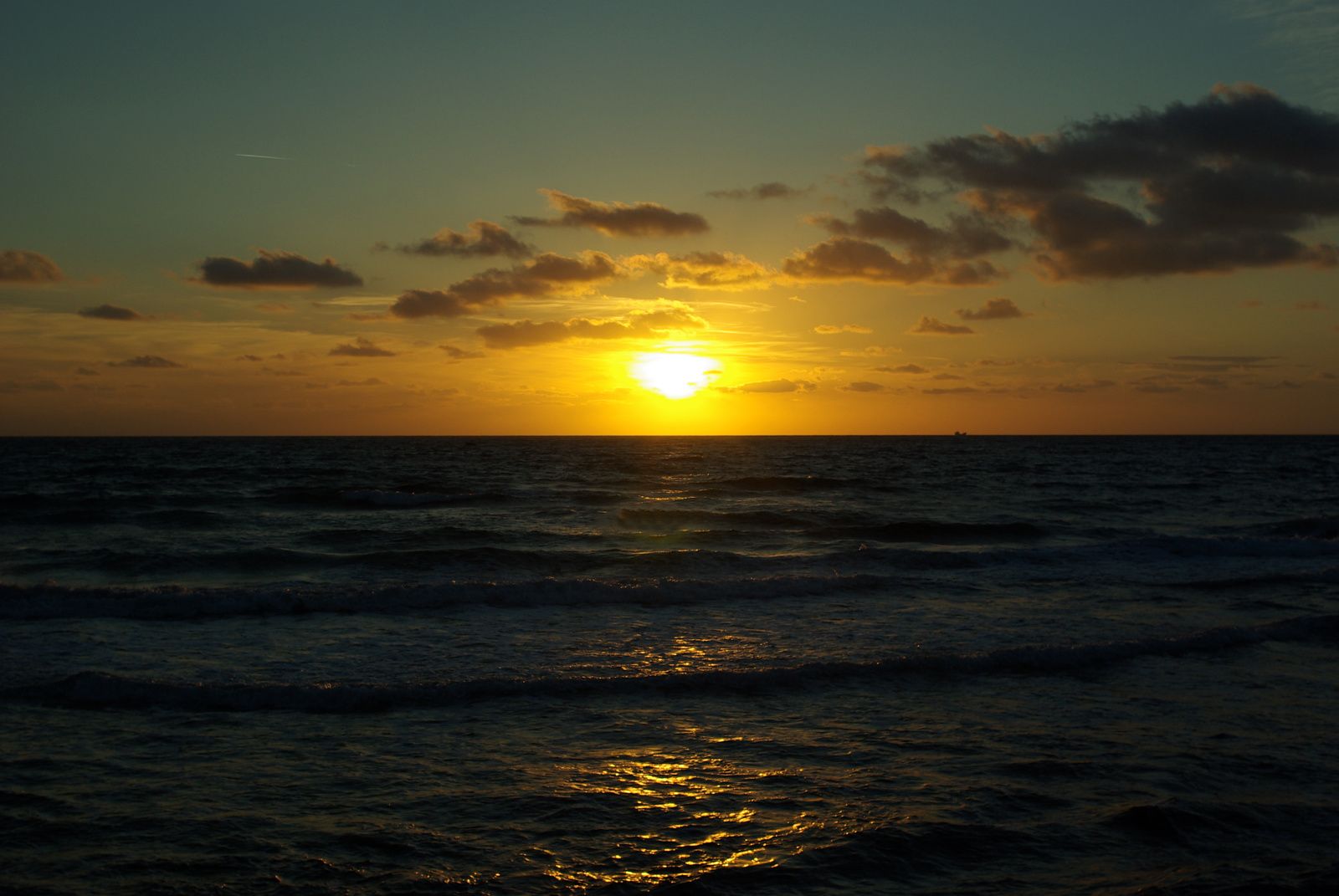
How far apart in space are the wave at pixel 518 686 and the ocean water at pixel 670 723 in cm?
5

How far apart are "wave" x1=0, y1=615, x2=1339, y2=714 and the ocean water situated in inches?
2.1

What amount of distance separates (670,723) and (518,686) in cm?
231

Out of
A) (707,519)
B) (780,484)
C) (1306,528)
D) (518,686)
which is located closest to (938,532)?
(707,519)

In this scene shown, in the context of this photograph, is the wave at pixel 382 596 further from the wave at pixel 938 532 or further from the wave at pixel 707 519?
the wave at pixel 707 519

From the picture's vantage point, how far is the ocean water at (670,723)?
7.00 metres

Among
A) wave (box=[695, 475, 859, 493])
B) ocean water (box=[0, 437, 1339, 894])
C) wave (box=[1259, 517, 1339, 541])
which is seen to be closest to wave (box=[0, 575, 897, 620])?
ocean water (box=[0, 437, 1339, 894])

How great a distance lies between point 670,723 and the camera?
1038 cm

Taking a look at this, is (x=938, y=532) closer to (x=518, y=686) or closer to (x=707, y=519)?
(x=707, y=519)

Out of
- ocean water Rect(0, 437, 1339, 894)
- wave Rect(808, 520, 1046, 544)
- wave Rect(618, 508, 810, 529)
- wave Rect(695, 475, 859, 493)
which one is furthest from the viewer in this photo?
wave Rect(695, 475, 859, 493)

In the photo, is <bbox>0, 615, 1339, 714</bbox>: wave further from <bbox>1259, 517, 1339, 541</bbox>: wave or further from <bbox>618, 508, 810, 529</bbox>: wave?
<bbox>1259, 517, 1339, 541</bbox>: wave

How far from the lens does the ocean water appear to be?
700 centimetres

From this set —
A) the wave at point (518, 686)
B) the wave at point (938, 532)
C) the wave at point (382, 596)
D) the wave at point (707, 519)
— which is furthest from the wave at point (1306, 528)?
the wave at point (518, 686)

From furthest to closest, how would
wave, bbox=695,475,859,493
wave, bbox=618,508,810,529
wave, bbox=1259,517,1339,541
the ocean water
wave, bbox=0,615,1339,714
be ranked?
wave, bbox=695,475,859,493 < wave, bbox=618,508,810,529 < wave, bbox=1259,517,1339,541 < wave, bbox=0,615,1339,714 < the ocean water

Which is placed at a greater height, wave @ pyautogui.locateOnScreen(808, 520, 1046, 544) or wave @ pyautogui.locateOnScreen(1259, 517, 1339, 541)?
wave @ pyautogui.locateOnScreen(1259, 517, 1339, 541)
